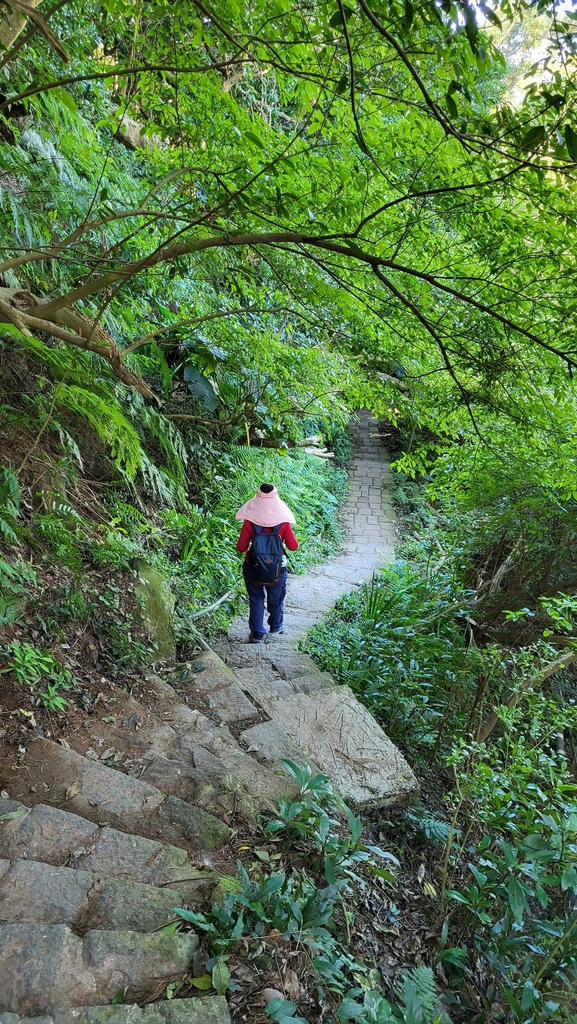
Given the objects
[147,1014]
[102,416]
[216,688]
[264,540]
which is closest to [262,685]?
[216,688]

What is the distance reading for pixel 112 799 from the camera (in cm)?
248

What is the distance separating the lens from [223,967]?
5.40ft

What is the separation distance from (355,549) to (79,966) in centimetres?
807

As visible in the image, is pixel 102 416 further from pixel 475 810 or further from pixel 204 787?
pixel 475 810

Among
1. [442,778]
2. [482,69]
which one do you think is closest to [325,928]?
[442,778]

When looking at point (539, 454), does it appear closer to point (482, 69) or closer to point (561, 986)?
point (482, 69)

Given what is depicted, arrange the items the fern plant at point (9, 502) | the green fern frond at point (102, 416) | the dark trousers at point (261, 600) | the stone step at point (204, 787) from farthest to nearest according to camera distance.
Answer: the dark trousers at point (261, 600)
the green fern frond at point (102, 416)
the fern plant at point (9, 502)
the stone step at point (204, 787)

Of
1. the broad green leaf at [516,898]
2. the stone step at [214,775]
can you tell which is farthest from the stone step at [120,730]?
the broad green leaf at [516,898]

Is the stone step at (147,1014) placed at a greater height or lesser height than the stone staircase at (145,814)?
greater

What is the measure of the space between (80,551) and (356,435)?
12082 millimetres

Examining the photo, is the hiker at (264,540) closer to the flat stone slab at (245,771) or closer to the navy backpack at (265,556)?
the navy backpack at (265,556)

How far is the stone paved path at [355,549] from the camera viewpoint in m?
6.46

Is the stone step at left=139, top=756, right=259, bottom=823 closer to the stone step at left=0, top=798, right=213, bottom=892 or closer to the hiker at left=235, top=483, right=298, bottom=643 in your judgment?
the stone step at left=0, top=798, right=213, bottom=892

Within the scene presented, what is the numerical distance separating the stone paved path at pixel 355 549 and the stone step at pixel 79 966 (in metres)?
3.85
